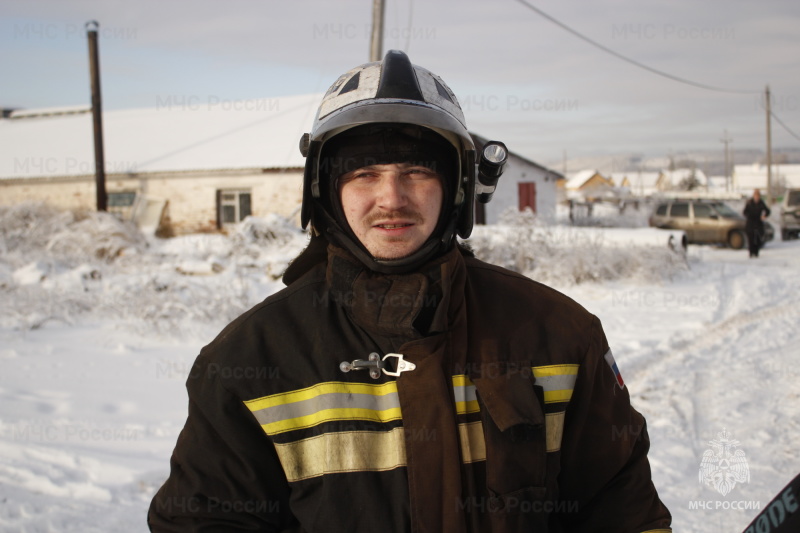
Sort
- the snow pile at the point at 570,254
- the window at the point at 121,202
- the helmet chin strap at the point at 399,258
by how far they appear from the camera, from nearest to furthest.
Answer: the helmet chin strap at the point at 399,258 < the snow pile at the point at 570,254 < the window at the point at 121,202

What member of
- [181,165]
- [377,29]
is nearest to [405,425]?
[377,29]

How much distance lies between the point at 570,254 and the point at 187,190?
14806 mm

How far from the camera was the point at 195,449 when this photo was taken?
1.70 metres

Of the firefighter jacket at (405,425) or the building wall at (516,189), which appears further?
the building wall at (516,189)

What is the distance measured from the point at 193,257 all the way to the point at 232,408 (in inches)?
490

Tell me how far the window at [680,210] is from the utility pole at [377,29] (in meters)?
13.8

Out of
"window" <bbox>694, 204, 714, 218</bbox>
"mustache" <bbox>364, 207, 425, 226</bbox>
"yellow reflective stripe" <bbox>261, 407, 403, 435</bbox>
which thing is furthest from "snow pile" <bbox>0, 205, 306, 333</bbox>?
"window" <bbox>694, 204, 714, 218</bbox>

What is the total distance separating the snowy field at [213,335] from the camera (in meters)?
3.84

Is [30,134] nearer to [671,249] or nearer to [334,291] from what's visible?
[671,249]

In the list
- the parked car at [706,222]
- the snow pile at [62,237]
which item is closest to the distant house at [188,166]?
the snow pile at [62,237]

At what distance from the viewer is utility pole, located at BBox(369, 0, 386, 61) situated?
1004 centimetres

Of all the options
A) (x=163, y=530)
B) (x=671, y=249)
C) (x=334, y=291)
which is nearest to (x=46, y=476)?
(x=163, y=530)

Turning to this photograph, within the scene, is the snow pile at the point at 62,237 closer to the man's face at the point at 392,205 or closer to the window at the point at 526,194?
the man's face at the point at 392,205

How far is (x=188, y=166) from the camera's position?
2241 centimetres
